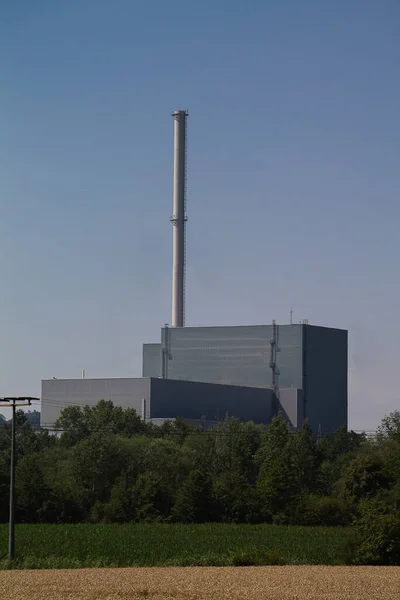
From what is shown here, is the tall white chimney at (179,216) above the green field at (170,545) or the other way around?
above

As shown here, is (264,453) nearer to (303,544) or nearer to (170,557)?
(303,544)

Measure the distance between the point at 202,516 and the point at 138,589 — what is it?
35.3 metres

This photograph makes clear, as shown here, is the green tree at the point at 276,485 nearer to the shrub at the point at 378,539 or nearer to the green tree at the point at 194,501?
the green tree at the point at 194,501

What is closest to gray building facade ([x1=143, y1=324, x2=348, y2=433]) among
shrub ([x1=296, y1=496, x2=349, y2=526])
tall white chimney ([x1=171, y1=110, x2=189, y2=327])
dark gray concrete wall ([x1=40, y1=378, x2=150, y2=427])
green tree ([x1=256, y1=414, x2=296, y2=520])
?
tall white chimney ([x1=171, y1=110, x2=189, y2=327])

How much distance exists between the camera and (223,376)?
10406 cm

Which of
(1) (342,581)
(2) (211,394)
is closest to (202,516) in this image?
(1) (342,581)

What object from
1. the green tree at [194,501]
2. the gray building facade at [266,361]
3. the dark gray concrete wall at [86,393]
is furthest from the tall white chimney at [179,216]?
the green tree at [194,501]

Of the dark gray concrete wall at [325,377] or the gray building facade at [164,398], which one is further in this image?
the dark gray concrete wall at [325,377]

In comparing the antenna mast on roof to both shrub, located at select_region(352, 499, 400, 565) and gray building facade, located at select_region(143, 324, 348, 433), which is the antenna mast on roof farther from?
shrub, located at select_region(352, 499, 400, 565)

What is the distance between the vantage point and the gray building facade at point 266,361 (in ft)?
329

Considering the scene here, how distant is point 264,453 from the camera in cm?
7481

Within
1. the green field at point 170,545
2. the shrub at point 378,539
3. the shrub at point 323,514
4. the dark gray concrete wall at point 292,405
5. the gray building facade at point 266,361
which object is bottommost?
the shrub at point 323,514

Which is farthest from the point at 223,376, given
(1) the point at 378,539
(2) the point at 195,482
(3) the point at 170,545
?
(1) the point at 378,539

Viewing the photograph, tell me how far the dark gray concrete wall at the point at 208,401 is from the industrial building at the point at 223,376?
0.30 ft
